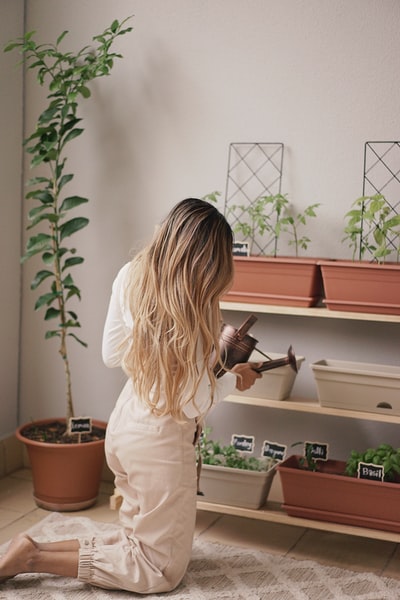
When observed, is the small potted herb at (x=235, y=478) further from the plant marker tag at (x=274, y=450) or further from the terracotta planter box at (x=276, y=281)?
the terracotta planter box at (x=276, y=281)

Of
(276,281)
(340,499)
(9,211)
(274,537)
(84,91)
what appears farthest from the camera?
(9,211)

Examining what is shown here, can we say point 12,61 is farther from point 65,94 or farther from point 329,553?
point 329,553

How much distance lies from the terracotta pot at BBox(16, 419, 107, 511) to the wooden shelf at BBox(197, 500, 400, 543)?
52 centimetres

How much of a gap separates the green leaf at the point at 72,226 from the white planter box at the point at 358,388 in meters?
1.13

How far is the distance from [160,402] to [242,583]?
2.25 ft

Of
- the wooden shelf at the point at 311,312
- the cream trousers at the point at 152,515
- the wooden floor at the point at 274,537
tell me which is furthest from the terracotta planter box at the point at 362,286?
the wooden floor at the point at 274,537

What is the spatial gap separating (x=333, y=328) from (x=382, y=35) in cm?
113

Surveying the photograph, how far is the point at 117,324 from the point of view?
2656 mm

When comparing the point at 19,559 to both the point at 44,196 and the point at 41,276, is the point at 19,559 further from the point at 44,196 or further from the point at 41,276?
the point at 44,196

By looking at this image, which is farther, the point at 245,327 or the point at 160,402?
the point at 245,327

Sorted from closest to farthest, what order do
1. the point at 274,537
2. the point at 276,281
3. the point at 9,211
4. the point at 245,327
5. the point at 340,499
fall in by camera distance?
the point at 245,327
the point at 340,499
the point at 276,281
the point at 274,537
the point at 9,211

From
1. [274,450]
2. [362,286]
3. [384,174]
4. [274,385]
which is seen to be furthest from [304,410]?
[384,174]

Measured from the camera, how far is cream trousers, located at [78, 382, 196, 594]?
253 centimetres

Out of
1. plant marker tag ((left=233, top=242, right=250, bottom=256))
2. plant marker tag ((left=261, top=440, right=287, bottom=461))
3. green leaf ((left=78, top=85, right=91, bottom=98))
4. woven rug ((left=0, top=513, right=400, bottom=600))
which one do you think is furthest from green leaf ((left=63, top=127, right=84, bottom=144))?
woven rug ((left=0, top=513, right=400, bottom=600))
